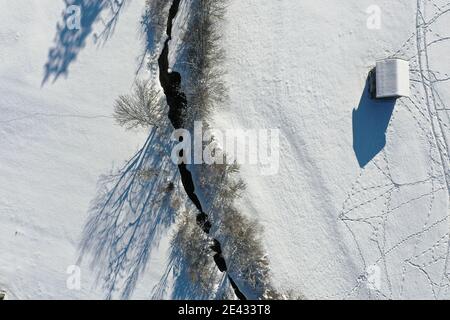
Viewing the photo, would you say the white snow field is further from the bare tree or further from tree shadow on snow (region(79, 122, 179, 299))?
the bare tree

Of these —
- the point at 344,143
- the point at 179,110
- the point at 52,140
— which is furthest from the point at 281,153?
the point at 52,140

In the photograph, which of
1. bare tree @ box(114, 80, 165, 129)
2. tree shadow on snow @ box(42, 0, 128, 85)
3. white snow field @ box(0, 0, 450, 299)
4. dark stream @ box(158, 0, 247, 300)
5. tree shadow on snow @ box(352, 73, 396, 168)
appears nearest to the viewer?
bare tree @ box(114, 80, 165, 129)

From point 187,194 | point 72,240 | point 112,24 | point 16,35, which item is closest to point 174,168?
point 187,194

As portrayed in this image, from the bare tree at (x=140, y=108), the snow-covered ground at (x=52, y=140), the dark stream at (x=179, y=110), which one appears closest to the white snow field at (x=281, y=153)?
the snow-covered ground at (x=52, y=140)

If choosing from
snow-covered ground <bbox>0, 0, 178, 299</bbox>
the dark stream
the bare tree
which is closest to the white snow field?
snow-covered ground <bbox>0, 0, 178, 299</bbox>

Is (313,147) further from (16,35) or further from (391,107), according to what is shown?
(16,35)
